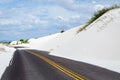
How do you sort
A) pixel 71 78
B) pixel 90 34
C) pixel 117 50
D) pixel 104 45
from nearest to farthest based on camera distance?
pixel 71 78, pixel 117 50, pixel 104 45, pixel 90 34

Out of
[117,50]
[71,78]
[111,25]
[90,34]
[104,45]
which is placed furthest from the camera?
[90,34]

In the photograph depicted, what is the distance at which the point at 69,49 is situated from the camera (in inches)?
2152

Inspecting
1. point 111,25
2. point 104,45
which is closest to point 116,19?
point 111,25

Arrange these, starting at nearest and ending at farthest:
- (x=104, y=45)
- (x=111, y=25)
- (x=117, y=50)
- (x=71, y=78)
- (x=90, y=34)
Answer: (x=71, y=78)
(x=117, y=50)
(x=104, y=45)
(x=111, y=25)
(x=90, y=34)

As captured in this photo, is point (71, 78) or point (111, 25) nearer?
point (71, 78)

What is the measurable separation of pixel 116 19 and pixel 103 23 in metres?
3.46

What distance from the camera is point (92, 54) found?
4197cm

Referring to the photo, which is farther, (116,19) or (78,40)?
(78,40)

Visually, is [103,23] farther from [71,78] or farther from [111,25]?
[71,78]

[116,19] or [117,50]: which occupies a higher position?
[116,19]

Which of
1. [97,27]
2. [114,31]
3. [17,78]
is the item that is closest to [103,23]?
[97,27]

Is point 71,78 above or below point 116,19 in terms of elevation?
below

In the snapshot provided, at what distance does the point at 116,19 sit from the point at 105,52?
11.4 m

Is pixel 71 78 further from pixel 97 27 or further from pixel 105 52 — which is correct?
pixel 97 27
